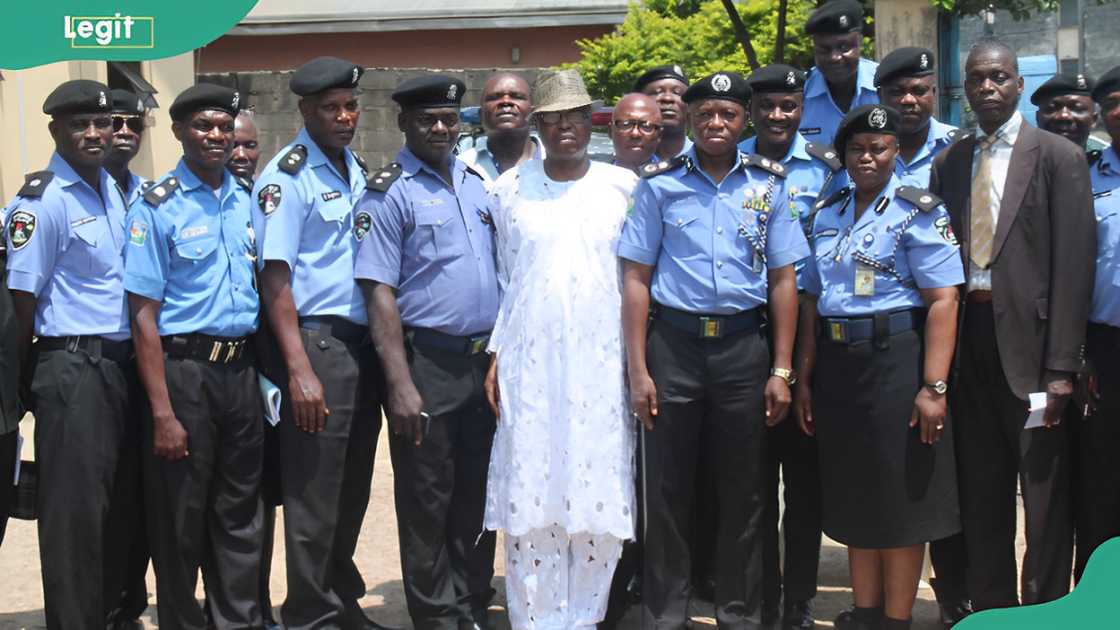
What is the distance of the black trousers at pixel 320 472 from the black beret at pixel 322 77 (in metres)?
0.91

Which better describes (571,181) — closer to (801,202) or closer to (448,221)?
(448,221)

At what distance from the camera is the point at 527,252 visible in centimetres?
459

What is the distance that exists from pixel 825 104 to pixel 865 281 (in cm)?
145

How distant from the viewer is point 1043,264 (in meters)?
4.42

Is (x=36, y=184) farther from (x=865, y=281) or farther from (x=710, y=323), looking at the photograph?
(x=865, y=281)

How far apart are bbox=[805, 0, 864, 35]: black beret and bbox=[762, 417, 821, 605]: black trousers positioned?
1.78 meters

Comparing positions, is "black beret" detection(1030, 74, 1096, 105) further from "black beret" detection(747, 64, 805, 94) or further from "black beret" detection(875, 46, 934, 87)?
"black beret" detection(747, 64, 805, 94)

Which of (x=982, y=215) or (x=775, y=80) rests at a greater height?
(x=775, y=80)

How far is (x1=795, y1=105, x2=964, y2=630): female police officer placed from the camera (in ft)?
14.3

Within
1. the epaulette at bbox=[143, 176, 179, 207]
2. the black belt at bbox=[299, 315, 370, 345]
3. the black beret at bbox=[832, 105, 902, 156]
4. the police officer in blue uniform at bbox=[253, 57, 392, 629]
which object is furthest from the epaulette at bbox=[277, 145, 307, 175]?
the black beret at bbox=[832, 105, 902, 156]

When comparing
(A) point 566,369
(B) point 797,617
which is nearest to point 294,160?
(A) point 566,369

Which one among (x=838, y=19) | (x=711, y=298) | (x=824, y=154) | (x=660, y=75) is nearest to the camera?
(x=711, y=298)

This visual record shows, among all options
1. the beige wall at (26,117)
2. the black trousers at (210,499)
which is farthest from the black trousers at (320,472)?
the beige wall at (26,117)

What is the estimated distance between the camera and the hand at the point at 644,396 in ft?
14.9
